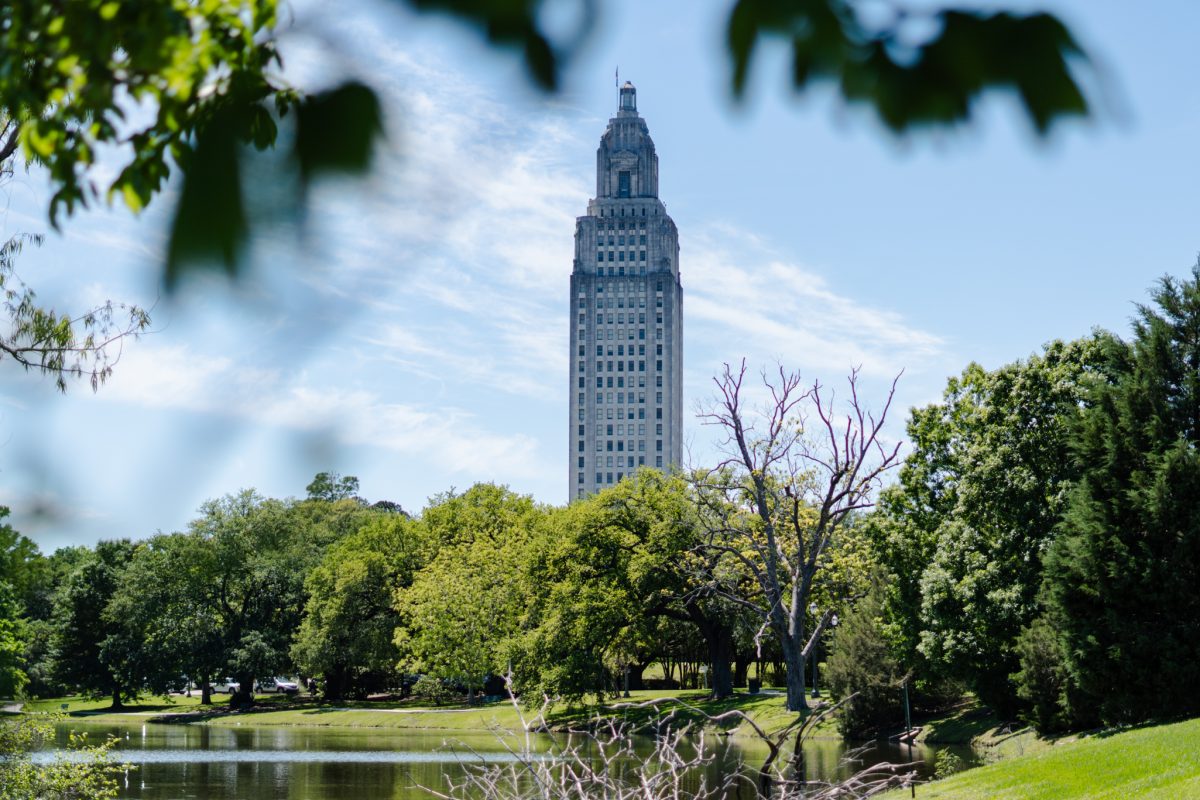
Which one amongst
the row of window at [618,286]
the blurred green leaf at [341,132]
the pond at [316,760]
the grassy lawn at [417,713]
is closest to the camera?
the blurred green leaf at [341,132]

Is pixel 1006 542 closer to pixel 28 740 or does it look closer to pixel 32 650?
pixel 28 740

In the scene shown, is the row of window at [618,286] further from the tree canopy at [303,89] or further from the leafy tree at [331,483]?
the tree canopy at [303,89]

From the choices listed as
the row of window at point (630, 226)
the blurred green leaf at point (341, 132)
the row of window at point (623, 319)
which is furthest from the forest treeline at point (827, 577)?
the row of window at point (623, 319)

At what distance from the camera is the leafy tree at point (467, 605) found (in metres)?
50.5

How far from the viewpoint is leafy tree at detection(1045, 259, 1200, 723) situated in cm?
2597

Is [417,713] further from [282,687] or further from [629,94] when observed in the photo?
[629,94]

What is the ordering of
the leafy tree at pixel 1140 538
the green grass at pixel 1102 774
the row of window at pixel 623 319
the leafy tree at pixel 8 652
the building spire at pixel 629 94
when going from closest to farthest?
the building spire at pixel 629 94, the green grass at pixel 1102 774, the leafy tree at pixel 8 652, the leafy tree at pixel 1140 538, the row of window at pixel 623 319

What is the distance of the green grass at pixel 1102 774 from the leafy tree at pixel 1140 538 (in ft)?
10.3

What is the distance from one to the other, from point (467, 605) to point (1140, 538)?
101 ft

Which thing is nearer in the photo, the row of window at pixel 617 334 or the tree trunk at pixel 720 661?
the tree trunk at pixel 720 661

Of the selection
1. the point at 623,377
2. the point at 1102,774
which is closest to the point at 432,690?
the point at 1102,774

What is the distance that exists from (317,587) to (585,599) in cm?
2097

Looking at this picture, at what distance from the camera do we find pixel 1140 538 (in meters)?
27.0

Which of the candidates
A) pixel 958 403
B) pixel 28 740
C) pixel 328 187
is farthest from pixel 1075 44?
pixel 958 403
